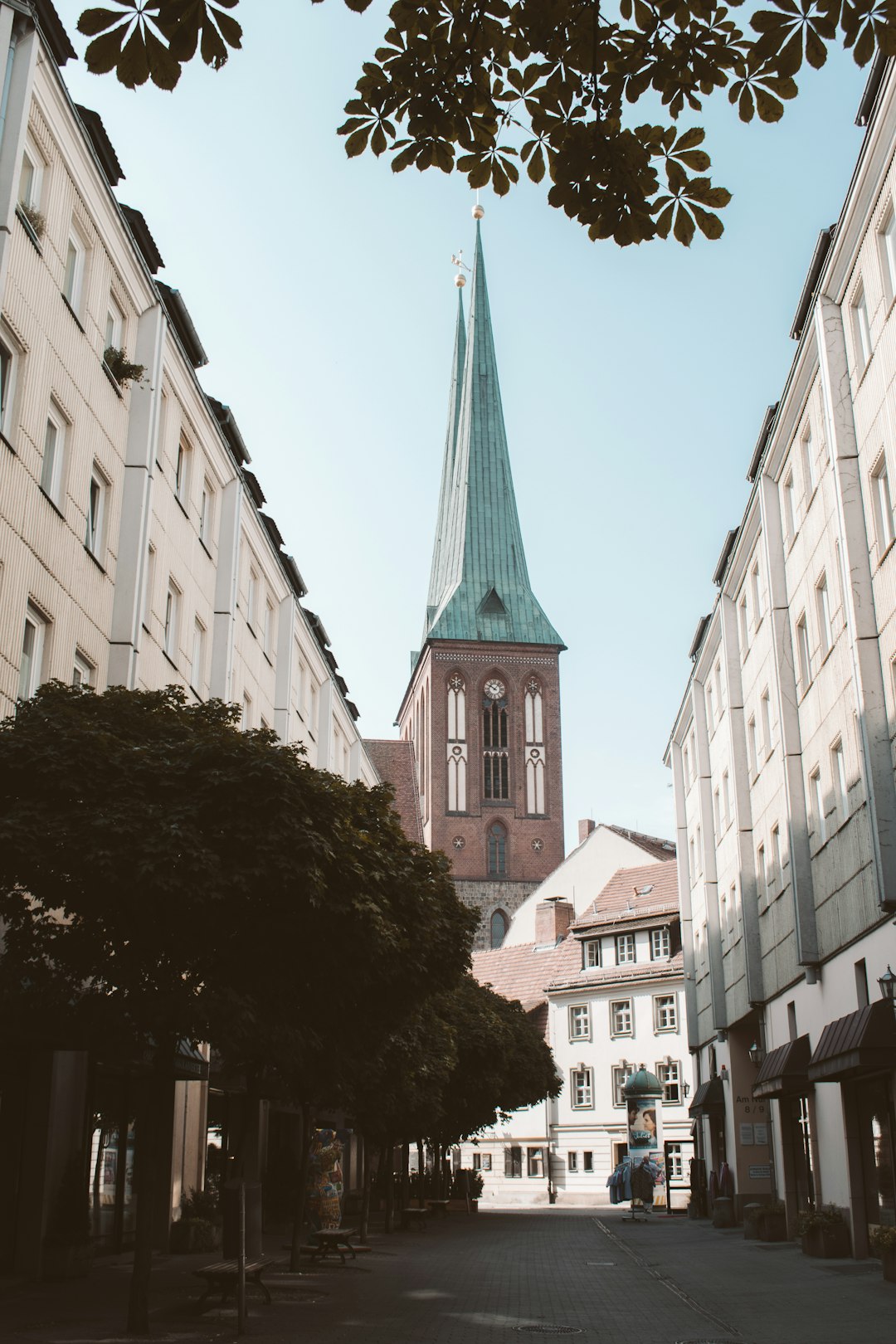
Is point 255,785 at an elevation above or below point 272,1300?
above

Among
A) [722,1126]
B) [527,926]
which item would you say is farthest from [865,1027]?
[527,926]

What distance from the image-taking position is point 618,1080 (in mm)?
60438

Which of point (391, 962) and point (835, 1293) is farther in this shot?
point (835, 1293)

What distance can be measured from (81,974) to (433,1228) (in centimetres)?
2446

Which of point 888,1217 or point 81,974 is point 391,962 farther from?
point 888,1217

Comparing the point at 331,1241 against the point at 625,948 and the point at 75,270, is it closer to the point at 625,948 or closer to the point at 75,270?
the point at 75,270

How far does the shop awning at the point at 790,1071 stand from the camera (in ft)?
78.2

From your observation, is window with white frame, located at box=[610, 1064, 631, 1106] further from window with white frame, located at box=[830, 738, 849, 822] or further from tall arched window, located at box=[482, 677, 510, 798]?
window with white frame, located at box=[830, 738, 849, 822]

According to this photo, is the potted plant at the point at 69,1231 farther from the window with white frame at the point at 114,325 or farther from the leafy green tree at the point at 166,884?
the window with white frame at the point at 114,325

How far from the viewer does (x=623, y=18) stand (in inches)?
217

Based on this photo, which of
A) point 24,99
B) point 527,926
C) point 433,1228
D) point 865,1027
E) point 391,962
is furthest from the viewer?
point 527,926

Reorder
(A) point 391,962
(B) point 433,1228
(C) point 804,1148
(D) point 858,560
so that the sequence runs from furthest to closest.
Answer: (B) point 433,1228, (C) point 804,1148, (D) point 858,560, (A) point 391,962

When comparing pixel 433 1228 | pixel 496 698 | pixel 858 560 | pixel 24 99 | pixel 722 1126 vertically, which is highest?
pixel 496 698

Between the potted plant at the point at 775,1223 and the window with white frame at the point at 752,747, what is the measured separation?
891cm
